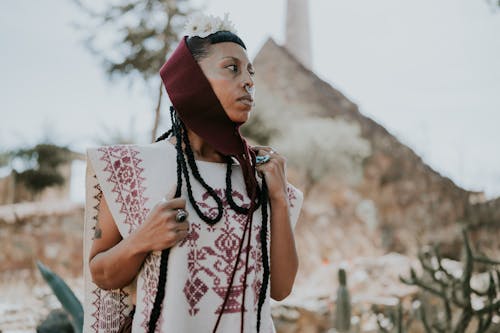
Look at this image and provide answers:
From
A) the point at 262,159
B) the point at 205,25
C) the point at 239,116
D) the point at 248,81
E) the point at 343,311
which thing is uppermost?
the point at 205,25

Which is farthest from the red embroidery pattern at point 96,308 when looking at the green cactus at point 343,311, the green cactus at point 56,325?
the green cactus at point 343,311

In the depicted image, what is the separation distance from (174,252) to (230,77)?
0.57 meters

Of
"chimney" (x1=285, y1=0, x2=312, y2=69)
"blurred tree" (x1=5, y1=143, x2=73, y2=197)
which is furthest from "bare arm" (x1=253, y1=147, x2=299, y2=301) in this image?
"chimney" (x1=285, y1=0, x2=312, y2=69)

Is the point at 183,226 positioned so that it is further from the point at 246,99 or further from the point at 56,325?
the point at 56,325

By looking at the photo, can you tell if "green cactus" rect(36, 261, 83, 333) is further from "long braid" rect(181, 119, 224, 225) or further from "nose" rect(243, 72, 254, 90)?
"nose" rect(243, 72, 254, 90)

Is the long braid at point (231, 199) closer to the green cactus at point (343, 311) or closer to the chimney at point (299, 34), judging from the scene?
the green cactus at point (343, 311)

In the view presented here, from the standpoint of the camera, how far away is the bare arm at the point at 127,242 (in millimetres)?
1372

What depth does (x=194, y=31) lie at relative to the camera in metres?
1.64

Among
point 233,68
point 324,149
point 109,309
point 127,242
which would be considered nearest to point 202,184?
point 127,242

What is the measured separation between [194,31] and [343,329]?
12.8 ft

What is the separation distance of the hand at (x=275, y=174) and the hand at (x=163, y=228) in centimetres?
33

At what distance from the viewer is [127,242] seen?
1424 mm

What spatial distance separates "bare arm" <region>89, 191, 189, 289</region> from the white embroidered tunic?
5cm

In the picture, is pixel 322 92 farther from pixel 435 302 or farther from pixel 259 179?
pixel 259 179
